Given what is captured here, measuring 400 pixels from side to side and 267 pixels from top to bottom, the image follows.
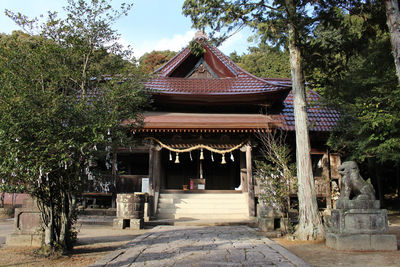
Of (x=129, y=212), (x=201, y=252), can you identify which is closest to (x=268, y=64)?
(x=129, y=212)

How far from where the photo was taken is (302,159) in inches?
348

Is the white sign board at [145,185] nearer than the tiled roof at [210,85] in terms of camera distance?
Yes

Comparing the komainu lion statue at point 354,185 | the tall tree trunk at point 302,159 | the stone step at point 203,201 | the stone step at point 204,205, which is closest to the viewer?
the komainu lion statue at point 354,185

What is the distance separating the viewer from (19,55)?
6.36m

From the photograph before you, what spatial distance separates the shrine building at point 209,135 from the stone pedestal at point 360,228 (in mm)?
5782

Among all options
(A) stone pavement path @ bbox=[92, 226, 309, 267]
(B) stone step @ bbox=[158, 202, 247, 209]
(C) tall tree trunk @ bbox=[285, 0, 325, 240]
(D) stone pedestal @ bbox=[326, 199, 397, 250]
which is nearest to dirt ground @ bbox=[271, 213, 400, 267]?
(D) stone pedestal @ bbox=[326, 199, 397, 250]

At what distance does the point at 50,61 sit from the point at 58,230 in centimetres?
356

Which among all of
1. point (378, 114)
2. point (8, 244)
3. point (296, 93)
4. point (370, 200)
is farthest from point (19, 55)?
point (378, 114)

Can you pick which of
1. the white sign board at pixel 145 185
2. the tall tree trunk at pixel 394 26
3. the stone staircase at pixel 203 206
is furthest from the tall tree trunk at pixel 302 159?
the white sign board at pixel 145 185

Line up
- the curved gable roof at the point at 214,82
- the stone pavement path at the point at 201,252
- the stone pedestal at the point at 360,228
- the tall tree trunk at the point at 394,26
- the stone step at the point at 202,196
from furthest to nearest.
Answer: the curved gable roof at the point at 214,82, the stone step at the point at 202,196, the tall tree trunk at the point at 394,26, the stone pedestal at the point at 360,228, the stone pavement path at the point at 201,252

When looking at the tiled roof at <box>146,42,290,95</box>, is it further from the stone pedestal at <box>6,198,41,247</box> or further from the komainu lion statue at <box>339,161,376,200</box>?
the stone pedestal at <box>6,198,41,247</box>

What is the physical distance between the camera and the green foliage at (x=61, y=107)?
18.6 feet

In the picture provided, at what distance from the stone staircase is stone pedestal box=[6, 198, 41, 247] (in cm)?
565

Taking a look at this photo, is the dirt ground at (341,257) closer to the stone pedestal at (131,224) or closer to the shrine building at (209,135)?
the stone pedestal at (131,224)
